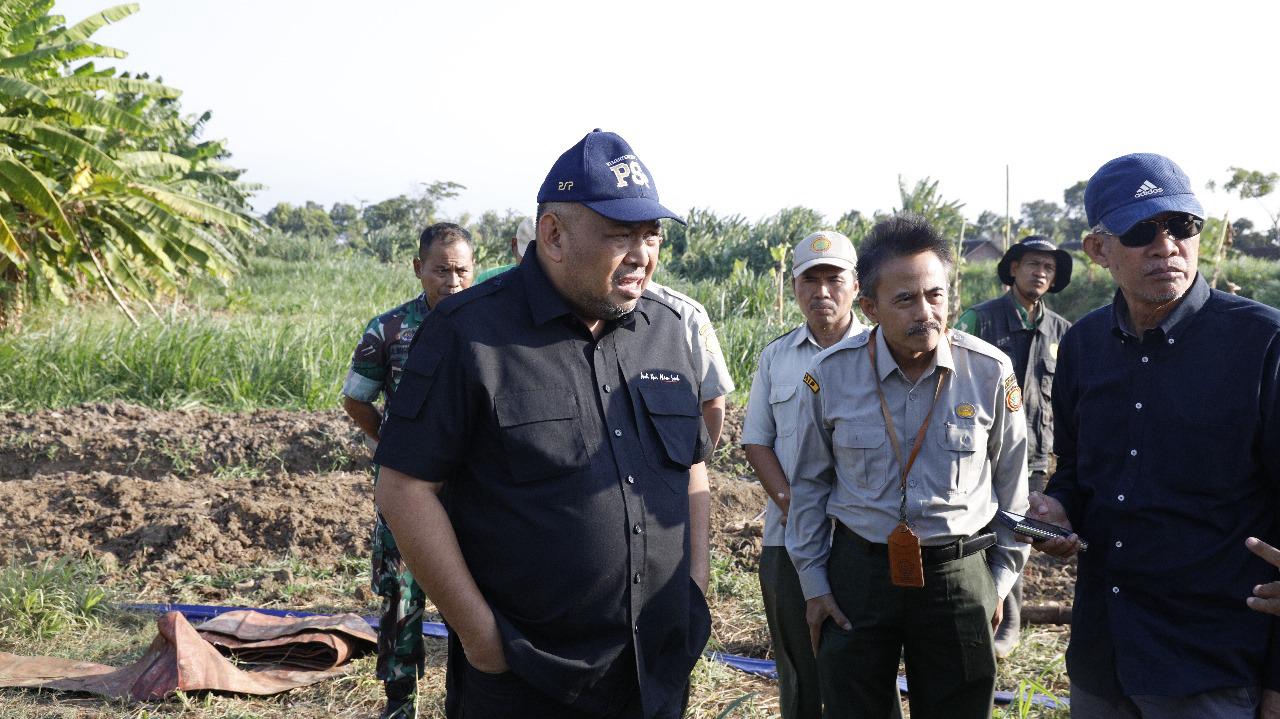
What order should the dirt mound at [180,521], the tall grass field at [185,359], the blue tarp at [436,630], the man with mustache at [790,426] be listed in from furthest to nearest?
1. the tall grass field at [185,359]
2. the dirt mound at [180,521]
3. the blue tarp at [436,630]
4. the man with mustache at [790,426]

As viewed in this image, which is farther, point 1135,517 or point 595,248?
point 1135,517

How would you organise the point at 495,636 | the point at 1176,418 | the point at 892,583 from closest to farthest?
1. the point at 495,636
2. the point at 1176,418
3. the point at 892,583

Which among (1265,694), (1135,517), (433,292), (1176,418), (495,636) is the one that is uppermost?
(433,292)

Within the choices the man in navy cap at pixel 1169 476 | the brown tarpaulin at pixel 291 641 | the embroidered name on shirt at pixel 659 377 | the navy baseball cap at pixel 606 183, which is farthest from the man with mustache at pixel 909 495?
the brown tarpaulin at pixel 291 641

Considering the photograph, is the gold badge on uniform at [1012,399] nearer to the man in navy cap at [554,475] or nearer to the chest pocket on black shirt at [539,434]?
the man in navy cap at [554,475]

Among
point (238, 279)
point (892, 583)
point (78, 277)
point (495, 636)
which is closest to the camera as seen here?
point (495, 636)

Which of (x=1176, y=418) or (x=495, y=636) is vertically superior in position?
(x=1176, y=418)

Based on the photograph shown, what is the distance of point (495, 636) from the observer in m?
2.19

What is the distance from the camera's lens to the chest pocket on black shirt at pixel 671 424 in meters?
2.41

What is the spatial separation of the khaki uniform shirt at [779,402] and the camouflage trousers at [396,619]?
1451 mm

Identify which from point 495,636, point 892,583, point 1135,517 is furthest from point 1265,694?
point 495,636

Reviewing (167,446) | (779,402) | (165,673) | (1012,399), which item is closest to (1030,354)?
(779,402)

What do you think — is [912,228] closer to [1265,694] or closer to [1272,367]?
[1272,367]

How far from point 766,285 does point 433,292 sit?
12.4 meters
